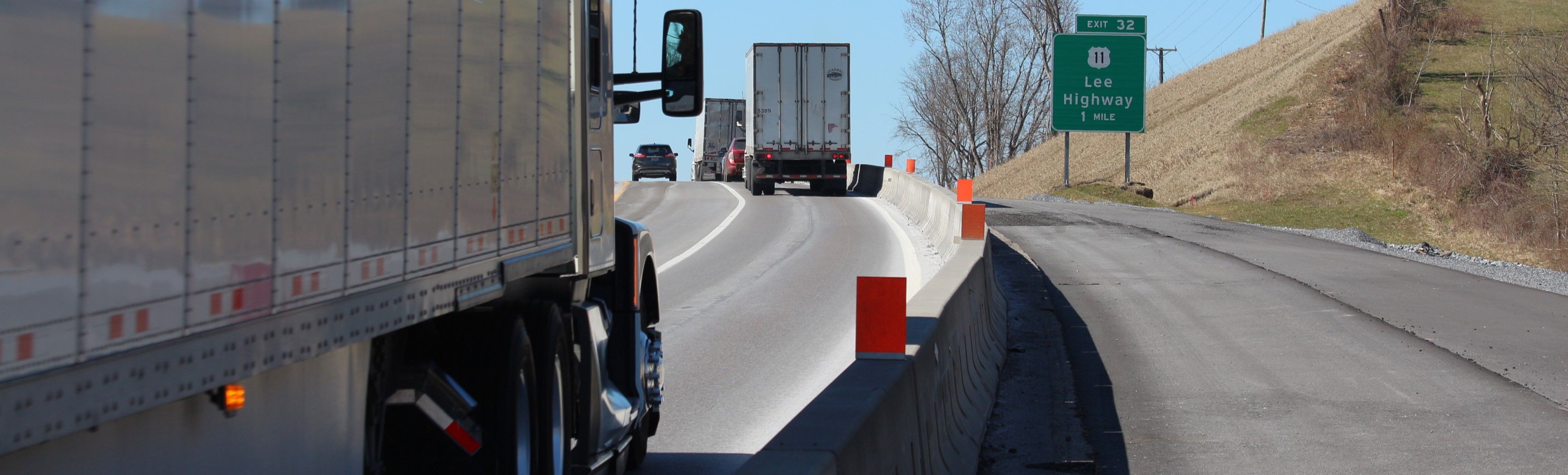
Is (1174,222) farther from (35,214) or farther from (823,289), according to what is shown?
(35,214)

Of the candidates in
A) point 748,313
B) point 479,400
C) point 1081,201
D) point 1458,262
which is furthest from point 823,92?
point 479,400

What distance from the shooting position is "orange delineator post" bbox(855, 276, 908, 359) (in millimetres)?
6570

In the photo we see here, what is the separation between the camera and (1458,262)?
2166cm

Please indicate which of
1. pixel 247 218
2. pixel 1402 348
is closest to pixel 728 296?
pixel 1402 348

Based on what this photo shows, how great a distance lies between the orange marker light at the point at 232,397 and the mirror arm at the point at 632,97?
3.81 meters

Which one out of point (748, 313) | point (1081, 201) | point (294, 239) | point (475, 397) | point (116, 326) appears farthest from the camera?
point (1081, 201)

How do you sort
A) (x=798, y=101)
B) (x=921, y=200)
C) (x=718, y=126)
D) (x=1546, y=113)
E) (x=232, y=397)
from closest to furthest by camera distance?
(x=232, y=397), (x=921, y=200), (x=1546, y=113), (x=798, y=101), (x=718, y=126)

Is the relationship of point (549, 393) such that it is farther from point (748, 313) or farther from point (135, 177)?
point (748, 313)

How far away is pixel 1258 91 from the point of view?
59.1 m

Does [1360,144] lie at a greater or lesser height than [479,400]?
greater

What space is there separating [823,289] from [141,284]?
560 inches

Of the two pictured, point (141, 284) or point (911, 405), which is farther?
point (911, 405)

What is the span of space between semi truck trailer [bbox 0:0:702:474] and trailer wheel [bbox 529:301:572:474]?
15 mm

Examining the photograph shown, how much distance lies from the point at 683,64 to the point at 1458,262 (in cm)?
1875
